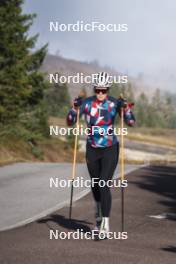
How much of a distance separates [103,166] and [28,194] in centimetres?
621

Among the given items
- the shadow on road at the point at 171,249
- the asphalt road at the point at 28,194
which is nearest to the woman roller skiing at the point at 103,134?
the shadow on road at the point at 171,249

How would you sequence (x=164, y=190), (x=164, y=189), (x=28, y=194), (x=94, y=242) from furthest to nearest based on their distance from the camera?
(x=164, y=189), (x=164, y=190), (x=28, y=194), (x=94, y=242)

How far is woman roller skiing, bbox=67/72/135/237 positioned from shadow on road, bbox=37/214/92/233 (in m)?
0.74

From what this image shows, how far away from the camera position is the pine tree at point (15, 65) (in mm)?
44531

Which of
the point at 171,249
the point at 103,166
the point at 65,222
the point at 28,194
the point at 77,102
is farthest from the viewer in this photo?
the point at 28,194

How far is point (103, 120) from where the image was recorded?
988 centimetres

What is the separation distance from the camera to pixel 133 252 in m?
8.48

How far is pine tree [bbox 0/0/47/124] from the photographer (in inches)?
1753

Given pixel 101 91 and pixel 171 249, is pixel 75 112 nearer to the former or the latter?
pixel 101 91

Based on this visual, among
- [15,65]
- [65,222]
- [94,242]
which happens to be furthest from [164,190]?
[15,65]

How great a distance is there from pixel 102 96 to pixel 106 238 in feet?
6.42

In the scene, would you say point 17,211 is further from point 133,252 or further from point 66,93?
point 66,93

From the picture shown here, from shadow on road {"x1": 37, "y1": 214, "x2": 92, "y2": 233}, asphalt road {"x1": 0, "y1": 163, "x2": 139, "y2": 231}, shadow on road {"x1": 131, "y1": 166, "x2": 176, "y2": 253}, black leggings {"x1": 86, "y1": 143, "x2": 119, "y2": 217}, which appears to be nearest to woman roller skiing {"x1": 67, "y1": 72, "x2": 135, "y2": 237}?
black leggings {"x1": 86, "y1": 143, "x2": 119, "y2": 217}

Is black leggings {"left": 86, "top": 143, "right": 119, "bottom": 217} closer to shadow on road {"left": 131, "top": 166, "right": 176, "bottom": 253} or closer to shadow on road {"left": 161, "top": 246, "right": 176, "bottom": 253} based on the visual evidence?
shadow on road {"left": 161, "top": 246, "right": 176, "bottom": 253}
